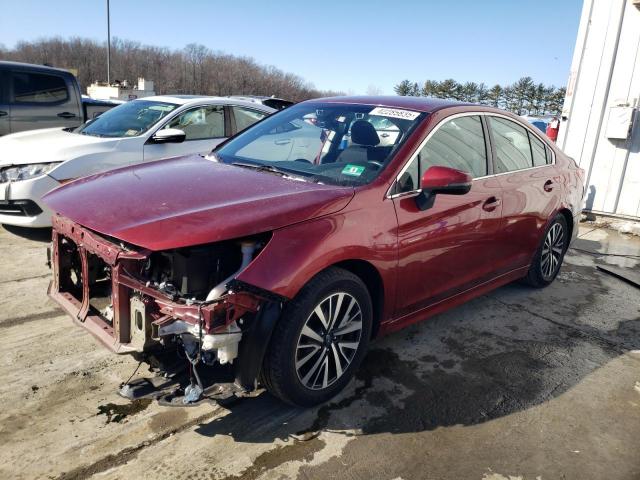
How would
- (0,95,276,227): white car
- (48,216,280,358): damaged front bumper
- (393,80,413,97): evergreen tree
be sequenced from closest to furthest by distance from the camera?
(48,216,280,358): damaged front bumper < (0,95,276,227): white car < (393,80,413,97): evergreen tree

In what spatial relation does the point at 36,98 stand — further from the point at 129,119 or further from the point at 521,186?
the point at 521,186

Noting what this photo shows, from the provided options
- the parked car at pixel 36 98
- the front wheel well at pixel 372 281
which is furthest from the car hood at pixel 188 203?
the parked car at pixel 36 98

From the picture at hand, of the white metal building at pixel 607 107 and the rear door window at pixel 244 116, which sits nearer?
the rear door window at pixel 244 116

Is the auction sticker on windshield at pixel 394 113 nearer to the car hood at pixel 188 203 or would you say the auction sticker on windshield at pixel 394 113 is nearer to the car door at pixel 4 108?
the car hood at pixel 188 203

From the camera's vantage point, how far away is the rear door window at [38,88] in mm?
7789

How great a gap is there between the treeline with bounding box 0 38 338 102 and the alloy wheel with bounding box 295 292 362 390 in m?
82.2

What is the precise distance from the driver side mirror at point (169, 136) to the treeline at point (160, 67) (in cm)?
7911

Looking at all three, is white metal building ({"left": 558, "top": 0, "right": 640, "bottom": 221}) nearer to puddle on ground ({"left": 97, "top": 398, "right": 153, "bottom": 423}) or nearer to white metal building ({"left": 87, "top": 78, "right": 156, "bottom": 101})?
puddle on ground ({"left": 97, "top": 398, "right": 153, "bottom": 423})

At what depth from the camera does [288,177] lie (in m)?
3.11

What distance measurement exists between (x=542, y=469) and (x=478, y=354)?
3.85ft

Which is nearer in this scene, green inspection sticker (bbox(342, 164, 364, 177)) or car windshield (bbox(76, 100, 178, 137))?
green inspection sticker (bbox(342, 164, 364, 177))

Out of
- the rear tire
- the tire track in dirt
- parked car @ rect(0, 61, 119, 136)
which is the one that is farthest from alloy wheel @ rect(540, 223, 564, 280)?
parked car @ rect(0, 61, 119, 136)

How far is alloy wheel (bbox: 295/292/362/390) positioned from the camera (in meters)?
2.70

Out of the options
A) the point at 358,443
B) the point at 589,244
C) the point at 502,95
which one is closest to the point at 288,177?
the point at 358,443
